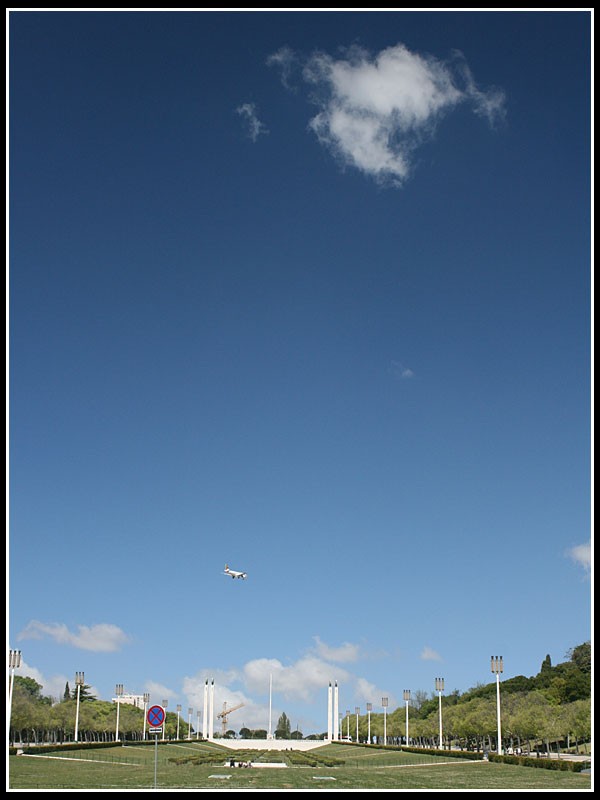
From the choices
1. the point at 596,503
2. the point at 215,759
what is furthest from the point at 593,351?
the point at 215,759

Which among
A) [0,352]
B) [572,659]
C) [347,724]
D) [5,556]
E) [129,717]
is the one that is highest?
[0,352]

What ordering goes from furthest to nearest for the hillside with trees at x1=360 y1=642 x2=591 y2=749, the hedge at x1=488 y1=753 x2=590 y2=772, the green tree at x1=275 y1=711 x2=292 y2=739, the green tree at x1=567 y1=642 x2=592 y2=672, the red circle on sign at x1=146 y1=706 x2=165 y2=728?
the green tree at x1=275 y1=711 x2=292 y2=739 < the green tree at x1=567 y1=642 x2=592 y2=672 < the hillside with trees at x1=360 y1=642 x2=591 y2=749 < the hedge at x1=488 y1=753 x2=590 y2=772 < the red circle on sign at x1=146 y1=706 x2=165 y2=728

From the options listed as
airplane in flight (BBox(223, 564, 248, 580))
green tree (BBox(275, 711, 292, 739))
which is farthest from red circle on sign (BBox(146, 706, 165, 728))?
green tree (BBox(275, 711, 292, 739))

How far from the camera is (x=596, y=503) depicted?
18.1 metres

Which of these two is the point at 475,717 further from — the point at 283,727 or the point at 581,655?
the point at 283,727

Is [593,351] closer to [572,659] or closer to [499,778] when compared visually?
[499,778]

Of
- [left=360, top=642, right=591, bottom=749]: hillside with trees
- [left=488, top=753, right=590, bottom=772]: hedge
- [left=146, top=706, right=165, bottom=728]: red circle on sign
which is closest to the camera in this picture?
[left=146, top=706, right=165, bottom=728]: red circle on sign

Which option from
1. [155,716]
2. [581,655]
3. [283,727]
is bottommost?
[283,727]

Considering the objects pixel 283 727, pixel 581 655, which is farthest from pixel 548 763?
pixel 283 727

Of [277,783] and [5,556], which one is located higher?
[5,556]

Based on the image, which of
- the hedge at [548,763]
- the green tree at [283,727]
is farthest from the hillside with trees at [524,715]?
the green tree at [283,727]

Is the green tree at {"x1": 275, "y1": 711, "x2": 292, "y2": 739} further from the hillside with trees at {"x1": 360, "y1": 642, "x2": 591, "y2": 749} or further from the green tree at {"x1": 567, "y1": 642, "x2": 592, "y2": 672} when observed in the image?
the green tree at {"x1": 567, "y1": 642, "x2": 592, "y2": 672}

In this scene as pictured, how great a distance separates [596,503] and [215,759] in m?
52.9

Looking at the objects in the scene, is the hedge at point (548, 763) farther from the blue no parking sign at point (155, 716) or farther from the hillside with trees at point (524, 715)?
the blue no parking sign at point (155, 716)
